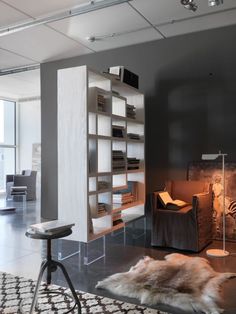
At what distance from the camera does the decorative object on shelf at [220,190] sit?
4512 millimetres

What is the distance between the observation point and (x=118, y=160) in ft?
13.8

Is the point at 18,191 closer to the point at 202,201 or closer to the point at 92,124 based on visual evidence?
the point at 92,124

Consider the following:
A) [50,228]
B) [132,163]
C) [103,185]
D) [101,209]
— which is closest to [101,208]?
[101,209]

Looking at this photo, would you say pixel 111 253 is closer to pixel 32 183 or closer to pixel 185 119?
pixel 185 119

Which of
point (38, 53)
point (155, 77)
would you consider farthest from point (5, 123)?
point (155, 77)

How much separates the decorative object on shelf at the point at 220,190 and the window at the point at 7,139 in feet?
24.3

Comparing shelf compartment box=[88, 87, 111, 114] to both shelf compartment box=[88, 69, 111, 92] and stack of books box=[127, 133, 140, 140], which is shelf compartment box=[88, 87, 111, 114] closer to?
shelf compartment box=[88, 69, 111, 92]

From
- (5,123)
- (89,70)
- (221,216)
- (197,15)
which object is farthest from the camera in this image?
(5,123)

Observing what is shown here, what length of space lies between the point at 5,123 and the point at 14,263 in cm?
767

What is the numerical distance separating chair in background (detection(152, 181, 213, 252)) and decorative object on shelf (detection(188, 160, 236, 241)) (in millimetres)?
171

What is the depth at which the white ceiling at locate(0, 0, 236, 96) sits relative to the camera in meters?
3.99

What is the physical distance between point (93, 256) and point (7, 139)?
7625mm

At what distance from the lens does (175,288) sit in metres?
2.72

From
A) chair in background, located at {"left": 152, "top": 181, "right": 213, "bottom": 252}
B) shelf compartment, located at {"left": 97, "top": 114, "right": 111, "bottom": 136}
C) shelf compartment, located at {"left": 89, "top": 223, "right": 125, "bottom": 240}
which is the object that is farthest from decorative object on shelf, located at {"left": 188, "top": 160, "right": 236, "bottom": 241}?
shelf compartment, located at {"left": 97, "top": 114, "right": 111, "bottom": 136}
